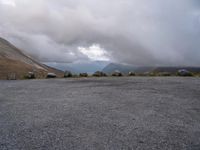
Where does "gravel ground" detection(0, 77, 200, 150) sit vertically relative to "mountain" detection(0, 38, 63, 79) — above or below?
below

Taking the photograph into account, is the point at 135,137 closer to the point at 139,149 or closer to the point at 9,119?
the point at 139,149

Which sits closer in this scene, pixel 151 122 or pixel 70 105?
pixel 151 122

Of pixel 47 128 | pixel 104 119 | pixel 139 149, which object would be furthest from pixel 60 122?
pixel 139 149

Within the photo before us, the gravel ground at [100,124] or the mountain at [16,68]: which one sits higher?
the mountain at [16,68]

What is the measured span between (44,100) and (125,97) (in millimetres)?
3980

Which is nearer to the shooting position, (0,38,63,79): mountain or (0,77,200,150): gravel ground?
(0,77,200,150): gravel ground

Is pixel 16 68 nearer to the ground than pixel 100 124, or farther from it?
farther from it

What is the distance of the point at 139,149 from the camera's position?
197 inches

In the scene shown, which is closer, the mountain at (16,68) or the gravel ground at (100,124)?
the gravel ground at (100,124)

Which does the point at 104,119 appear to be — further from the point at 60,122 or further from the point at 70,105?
the point at 70,105

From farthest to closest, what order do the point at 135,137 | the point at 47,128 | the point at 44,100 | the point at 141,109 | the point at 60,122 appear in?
the point at 44,100, the point at 141,109, the point at 60,122, the point at 47,128, the point at 135,137

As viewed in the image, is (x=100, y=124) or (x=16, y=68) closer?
(x=100, y=124)

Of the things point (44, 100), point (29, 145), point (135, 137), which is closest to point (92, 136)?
point (135, 137)

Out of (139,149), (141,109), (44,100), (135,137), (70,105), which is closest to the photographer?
(139,149)
